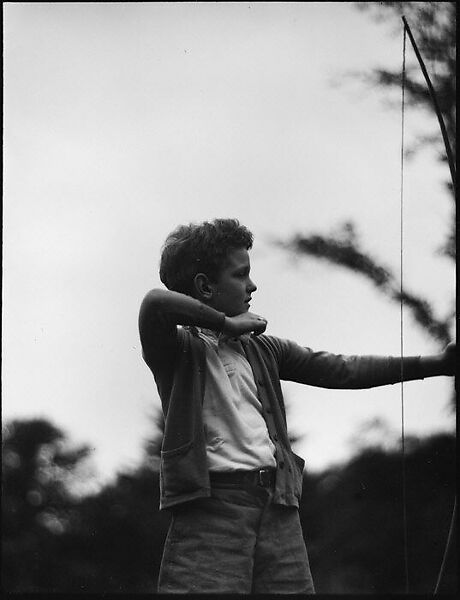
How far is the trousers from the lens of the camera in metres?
1.07

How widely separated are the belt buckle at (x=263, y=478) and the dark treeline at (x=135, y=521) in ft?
1.33

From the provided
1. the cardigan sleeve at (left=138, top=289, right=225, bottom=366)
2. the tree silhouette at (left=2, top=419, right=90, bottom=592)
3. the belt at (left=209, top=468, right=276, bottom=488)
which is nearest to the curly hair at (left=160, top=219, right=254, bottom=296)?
the cardigan sleeve at (left=138, top=289, right=225, bottom=366)

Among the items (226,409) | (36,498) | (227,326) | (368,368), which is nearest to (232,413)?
(226,409)

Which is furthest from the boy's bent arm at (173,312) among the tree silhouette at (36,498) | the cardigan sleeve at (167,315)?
the tree silhouette at (36,498)

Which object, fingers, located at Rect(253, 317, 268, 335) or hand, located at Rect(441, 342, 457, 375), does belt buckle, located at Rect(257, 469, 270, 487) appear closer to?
fingers, located at Rect(253, 317, 268, 335)

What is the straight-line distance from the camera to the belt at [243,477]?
1.10 m

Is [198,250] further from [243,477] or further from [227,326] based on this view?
[243,477]

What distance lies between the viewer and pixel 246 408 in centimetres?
116

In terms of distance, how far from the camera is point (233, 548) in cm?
107

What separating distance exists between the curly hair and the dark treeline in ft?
1.32

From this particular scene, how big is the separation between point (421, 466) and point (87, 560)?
0.58m

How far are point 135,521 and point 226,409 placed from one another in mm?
509

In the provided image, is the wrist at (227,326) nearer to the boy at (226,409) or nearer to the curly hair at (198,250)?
the boy at (226,409)

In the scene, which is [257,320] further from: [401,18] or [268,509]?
[401,18]
